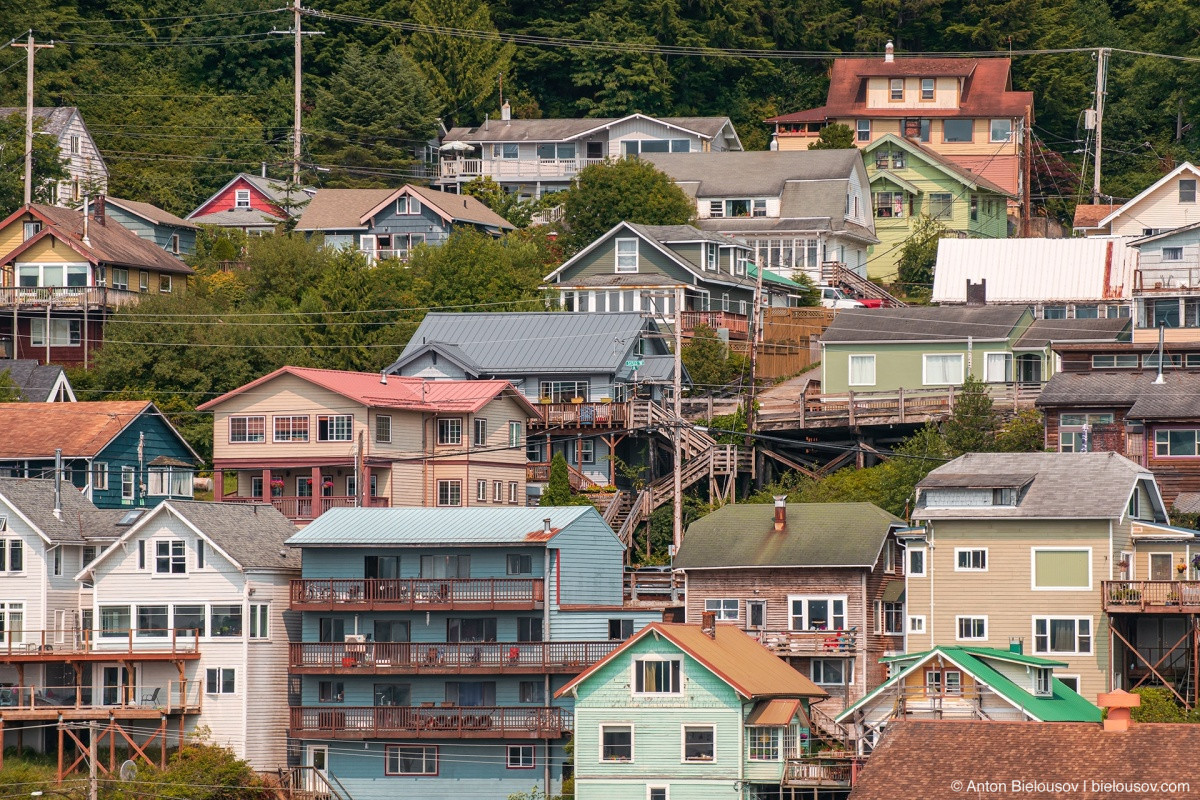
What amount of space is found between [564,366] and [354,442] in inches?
398

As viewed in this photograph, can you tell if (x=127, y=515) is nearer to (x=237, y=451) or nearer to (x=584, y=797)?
(x=237, y=451)

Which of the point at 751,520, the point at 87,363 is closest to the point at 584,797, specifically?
the point at 751,520

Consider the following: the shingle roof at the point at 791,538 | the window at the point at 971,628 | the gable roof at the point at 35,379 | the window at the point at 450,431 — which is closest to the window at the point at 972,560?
the window at the point at 971,628

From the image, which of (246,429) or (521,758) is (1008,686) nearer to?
(521,758)

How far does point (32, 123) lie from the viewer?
4129 inches

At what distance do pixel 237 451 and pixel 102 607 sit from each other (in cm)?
1123

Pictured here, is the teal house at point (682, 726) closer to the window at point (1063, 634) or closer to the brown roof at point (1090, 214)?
the window at point (1063, 634)

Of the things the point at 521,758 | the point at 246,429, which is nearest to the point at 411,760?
the point at 521,758

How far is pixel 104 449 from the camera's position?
78.3 meters

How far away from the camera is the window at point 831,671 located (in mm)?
67250

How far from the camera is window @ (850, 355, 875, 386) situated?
85.4m

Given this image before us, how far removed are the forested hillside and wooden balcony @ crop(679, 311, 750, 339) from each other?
118 ft

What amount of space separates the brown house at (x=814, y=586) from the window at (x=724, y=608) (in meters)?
0.03

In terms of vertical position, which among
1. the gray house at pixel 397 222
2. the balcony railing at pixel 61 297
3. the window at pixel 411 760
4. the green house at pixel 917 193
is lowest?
the window at pixel 411 760
